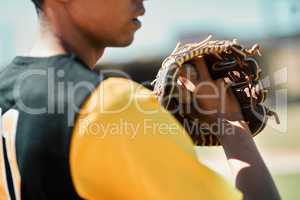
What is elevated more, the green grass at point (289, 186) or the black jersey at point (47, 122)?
the black jersey at point (47, 122)

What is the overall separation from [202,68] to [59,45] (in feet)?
1.51

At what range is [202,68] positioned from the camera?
1948mm

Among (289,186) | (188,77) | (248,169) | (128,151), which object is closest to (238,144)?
(248,169)

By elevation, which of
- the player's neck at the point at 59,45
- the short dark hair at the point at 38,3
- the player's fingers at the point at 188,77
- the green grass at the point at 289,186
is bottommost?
the green grass at the point at 289,186

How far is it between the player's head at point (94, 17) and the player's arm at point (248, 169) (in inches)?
15.1

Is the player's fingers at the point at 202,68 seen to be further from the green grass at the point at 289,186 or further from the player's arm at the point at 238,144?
the green grass at the point at 289,186

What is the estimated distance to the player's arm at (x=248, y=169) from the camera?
1.69 meters

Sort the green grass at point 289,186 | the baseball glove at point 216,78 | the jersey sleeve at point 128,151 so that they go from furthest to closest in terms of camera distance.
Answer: the green grass at point 289,186 < the baseball glove at point 216,78 < the jersey sleeve at point 128,151

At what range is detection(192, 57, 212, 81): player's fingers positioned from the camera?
194 centimetres

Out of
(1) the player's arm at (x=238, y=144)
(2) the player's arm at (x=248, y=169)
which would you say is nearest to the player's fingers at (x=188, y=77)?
(1) the player's arm at (x=238, y=144)

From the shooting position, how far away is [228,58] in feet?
6.95

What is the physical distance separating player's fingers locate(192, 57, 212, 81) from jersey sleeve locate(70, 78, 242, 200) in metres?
0.43

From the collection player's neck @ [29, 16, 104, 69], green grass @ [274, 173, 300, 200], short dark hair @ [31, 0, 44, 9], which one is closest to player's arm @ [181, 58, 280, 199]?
player's neck @ [29, 16, 104, 69]

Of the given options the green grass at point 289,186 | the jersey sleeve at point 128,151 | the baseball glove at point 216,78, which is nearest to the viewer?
the jersey sleeve at point 128,151
